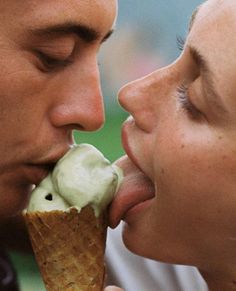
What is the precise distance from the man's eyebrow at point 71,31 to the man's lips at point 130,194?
1.05 ft

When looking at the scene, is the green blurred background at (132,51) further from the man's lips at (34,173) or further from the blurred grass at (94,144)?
the man's lips at (34,173)

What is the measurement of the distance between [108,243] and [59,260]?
50cm

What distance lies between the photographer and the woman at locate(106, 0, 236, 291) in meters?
1.50

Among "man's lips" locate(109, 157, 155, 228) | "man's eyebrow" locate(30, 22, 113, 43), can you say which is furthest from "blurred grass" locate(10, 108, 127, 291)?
"man's eyebrow" locate(30, 22, 113, 43)

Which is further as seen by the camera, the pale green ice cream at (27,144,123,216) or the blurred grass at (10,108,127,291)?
the blurred grass at (10,108,127,291)

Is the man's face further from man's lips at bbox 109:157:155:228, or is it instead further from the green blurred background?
the green blurred background

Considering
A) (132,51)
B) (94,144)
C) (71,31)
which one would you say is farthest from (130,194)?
(132,51)

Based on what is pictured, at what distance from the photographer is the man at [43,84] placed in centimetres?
151

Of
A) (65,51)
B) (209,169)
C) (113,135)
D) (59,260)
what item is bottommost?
(113,135)

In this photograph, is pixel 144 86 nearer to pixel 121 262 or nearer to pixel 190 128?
pixel 190 128

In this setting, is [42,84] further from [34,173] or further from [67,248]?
[67,248]

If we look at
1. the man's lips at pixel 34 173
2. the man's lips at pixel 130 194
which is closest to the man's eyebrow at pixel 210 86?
the man's lips at pixel 130 194

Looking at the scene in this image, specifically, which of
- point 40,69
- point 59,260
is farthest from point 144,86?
point 59,260

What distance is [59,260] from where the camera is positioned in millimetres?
1531
